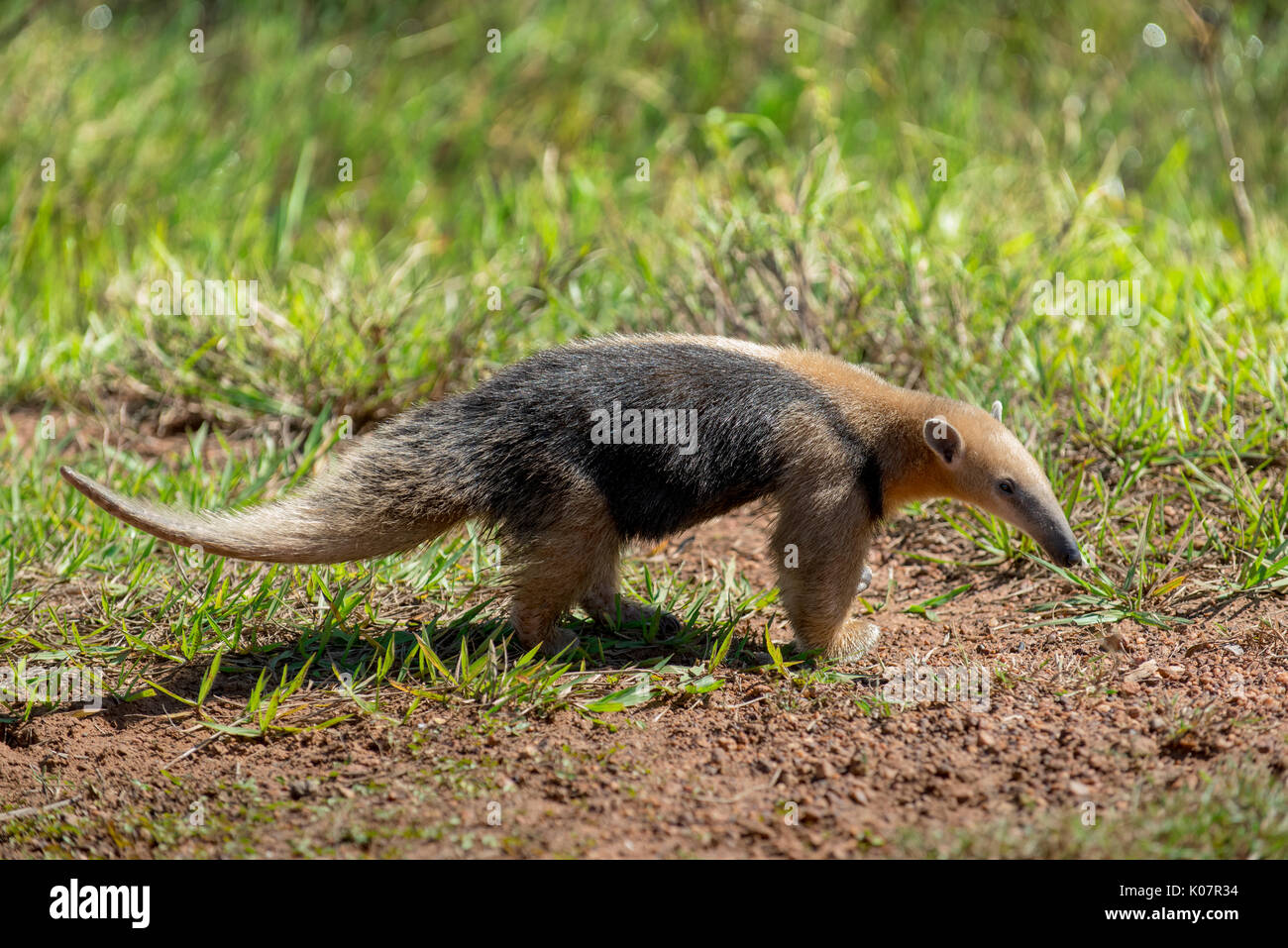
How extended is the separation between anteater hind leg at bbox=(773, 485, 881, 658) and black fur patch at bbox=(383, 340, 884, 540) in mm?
132

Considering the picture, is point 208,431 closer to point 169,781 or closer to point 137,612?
point 137,612

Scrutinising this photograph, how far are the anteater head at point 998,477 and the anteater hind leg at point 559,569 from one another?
120 cm


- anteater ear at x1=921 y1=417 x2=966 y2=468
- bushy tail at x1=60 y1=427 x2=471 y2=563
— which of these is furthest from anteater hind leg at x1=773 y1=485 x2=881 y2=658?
bushy tail at x1=60 y1=427 x2=471 y2=563

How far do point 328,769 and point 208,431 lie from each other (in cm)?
313

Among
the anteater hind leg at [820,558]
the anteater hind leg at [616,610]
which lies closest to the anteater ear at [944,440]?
the anteater hind leg at [820,558]

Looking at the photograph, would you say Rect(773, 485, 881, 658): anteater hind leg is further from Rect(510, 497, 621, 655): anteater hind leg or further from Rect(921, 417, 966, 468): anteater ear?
Rect(510, 497, 621, 655): anteater hind leg

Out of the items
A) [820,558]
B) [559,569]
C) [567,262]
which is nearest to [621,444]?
[559,569]

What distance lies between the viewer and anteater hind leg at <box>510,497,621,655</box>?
14.6 ft

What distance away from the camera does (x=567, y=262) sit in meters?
6.97

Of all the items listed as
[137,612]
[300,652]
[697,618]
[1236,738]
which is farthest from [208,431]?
[1236,738]

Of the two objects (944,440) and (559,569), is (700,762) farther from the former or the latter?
(944,440)

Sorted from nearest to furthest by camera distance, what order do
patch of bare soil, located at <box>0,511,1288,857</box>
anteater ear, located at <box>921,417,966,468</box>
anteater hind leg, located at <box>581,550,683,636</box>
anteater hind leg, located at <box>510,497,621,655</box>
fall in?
1. patch of bare soil, located at <box>0,511,1288,857</box>
2. anteater hind leg, located at <box>510,497,621,655</box>
3. anteater ear, located at <box>921,417,966,468</box>
4. anteater hind leg, located at <box>581,550,683,636</box>

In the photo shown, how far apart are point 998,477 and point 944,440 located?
0.25 meters

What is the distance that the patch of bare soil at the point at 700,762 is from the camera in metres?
3.61
